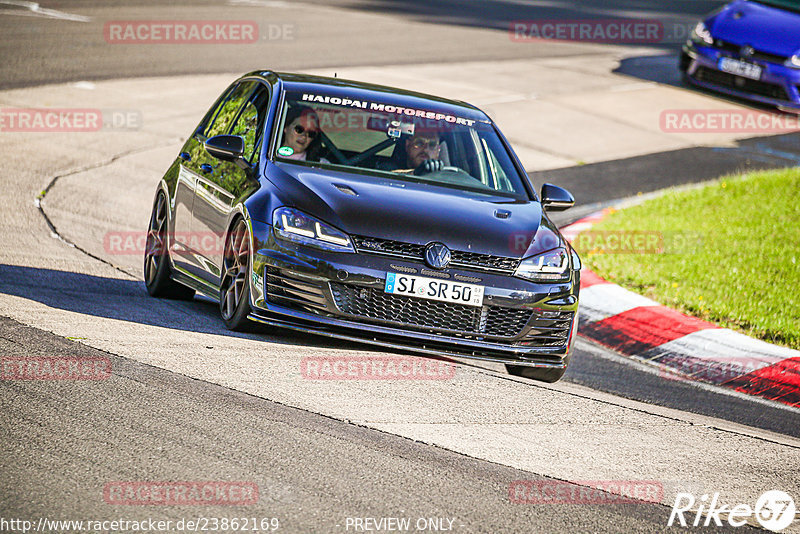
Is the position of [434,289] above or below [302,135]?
below

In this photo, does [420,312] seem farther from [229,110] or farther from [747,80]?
[747,80]

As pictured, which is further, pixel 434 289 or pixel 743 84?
pixel 743 84

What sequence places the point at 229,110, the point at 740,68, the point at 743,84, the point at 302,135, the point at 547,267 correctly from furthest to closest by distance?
the point at 743,84, the point at 740,68, the point at 229,110, the point at 302,135, the point at 547,267

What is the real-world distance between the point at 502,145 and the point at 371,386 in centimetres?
266

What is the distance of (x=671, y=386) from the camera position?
7.73 meters

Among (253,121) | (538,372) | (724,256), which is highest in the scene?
(253,121)

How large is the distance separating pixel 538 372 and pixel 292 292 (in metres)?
1.65

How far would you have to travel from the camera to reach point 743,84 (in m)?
17.5

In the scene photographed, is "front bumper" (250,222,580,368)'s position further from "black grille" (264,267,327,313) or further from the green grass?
the green grass

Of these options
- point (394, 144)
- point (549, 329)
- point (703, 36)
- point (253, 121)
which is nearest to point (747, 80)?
point (703, 36)

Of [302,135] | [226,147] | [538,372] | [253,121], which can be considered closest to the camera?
[538,372]

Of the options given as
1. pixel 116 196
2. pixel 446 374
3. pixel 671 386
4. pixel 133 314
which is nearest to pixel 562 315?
pixel 446 374

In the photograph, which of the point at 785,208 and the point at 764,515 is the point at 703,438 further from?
the point at 785,208

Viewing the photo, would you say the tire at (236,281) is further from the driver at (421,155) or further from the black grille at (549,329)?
the black grille at (549,329)
